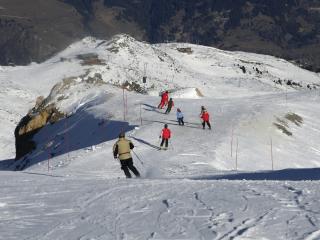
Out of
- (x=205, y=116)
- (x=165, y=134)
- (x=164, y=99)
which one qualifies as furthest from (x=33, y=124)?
(x=165, y=134)

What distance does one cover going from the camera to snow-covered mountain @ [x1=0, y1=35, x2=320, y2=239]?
14180 millimetres

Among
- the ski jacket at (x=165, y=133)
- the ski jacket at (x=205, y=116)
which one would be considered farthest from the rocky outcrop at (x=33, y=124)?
the ski jacket at (x=165, y=133)

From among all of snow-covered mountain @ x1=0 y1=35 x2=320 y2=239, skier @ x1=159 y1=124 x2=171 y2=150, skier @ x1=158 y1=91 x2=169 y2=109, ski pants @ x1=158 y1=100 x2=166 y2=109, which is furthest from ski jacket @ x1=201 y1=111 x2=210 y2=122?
ski pants @ x1=158 y1=100 x2=166 y2=109

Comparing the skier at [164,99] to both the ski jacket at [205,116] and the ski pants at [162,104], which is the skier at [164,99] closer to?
the ski pants at [162,104]

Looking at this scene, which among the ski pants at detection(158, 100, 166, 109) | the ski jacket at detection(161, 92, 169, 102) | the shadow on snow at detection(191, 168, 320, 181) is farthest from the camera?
the ski pants at detection(158, 100, 166, 109)

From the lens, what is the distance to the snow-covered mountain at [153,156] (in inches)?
558

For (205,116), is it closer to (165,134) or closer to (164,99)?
(165,134)

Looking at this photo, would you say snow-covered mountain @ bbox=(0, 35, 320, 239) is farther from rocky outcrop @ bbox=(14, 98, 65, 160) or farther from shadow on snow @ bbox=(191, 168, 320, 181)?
rocky outcrop @ bbox=(14, 98, 65, 160)

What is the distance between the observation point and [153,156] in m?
34.3

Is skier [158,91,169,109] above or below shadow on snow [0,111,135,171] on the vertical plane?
above

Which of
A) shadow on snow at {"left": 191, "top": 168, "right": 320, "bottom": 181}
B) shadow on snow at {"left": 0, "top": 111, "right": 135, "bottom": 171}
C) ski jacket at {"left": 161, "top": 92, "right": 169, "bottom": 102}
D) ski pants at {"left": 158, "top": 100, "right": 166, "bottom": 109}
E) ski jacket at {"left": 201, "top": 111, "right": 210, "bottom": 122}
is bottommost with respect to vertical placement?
shadow on snow at {"left": 191, "top": 168, "right": 320, "bottom": 181}

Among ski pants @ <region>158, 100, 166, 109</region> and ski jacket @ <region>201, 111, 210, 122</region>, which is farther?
ski pants @ <region>158, 100, 166, 109</region>

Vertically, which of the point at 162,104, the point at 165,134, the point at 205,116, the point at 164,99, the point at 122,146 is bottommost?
the point at 122,146

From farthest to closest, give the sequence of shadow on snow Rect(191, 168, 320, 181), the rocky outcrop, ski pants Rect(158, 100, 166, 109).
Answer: the rocky outcrop
ski pants Rect(158, 100, 166, 109)
shadow on snow Rect(191, 168, 320, 181)
